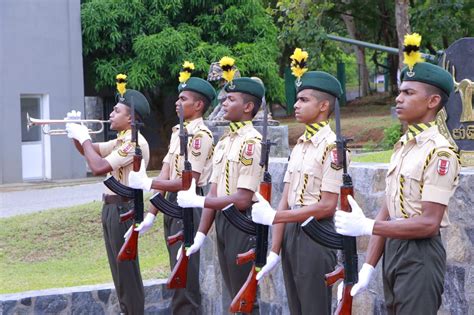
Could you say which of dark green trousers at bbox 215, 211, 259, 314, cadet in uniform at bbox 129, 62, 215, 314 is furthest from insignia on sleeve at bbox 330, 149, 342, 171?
cadet in uniform at bbox 129, 62, 215, 314

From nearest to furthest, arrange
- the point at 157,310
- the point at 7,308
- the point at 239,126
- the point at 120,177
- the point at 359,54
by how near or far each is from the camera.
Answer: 1. the point at 239,126
2. the point at 120,177
3. the point at 7,308
4. the point at 157,310
5. the point at 359,54

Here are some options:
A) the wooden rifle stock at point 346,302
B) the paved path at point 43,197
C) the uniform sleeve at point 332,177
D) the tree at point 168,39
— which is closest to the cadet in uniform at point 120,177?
the uniform sleeve at point 332,177

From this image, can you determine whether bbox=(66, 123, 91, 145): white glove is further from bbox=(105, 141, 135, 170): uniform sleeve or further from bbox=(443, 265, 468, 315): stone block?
bbox=(443, 265, 468, 315): stone block

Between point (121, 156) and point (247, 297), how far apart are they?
1878 millimetres

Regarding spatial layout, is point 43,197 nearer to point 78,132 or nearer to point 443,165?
point 78,132

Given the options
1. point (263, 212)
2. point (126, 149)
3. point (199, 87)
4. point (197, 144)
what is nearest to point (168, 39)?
point (126, 149)

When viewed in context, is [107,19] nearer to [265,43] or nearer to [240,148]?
[265,43]

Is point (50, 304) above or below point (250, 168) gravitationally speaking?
below

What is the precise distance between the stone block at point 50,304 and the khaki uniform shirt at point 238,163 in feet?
7.21

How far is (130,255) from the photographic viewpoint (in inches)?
267

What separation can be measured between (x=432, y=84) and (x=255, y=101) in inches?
73.0

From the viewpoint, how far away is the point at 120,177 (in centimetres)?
711

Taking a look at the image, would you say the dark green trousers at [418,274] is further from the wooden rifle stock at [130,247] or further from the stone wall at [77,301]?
the stone wall at [77,301]

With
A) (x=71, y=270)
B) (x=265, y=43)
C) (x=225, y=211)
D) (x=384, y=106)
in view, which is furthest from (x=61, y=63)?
(x=225, y=211)
